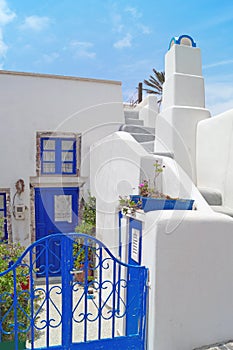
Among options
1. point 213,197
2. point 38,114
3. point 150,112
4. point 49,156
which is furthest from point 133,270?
point 150,112

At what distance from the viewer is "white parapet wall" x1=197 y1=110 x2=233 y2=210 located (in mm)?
5387

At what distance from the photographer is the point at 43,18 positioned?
571cm

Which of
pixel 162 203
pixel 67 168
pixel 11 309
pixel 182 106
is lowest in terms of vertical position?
pixel 11 309

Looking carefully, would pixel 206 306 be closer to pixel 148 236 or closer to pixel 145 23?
pixel 148 236

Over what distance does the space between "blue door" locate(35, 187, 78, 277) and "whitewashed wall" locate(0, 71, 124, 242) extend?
38 centimetres

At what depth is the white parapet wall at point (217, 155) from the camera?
5.39 m

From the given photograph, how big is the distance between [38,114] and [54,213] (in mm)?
2944

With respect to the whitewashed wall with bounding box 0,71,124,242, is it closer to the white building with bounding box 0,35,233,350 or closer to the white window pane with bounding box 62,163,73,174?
the white building with bounding box 0,35,233,350

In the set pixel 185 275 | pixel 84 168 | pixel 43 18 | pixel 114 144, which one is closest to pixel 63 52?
pixel 43 18

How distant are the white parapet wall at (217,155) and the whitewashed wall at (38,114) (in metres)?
3.37

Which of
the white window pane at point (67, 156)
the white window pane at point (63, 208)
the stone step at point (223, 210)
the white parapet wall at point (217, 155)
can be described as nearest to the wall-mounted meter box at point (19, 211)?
the white window pane at point (63, 208)

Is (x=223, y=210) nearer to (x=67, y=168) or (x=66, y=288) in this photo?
(x=66, y=288)

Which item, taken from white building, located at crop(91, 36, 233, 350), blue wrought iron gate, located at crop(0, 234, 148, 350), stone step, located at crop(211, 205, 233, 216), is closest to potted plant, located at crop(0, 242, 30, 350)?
blue wrought iron gate, located at crop(0, 234, 148, 350)

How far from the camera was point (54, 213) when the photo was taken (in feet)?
27.8
